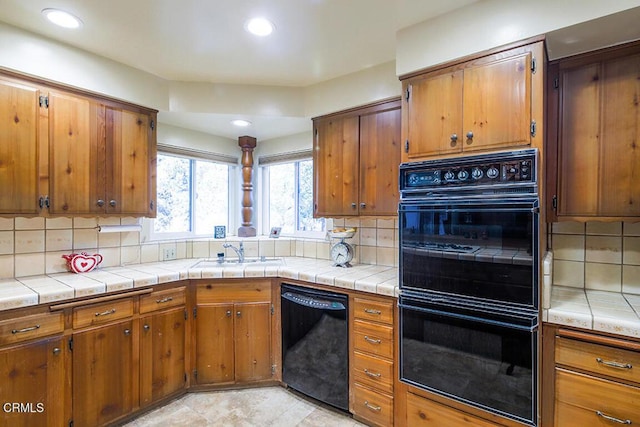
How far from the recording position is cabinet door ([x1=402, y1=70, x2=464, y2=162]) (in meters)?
1.76

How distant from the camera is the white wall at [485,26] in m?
1.44

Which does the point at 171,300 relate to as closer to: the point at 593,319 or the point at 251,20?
the point at 251,20

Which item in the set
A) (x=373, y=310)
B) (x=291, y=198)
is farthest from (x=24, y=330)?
(x=291, y=198)

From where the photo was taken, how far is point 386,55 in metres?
2.21

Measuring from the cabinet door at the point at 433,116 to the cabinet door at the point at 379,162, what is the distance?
0.37 meters

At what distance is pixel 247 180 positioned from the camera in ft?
11.3

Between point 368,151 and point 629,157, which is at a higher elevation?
point 368,151

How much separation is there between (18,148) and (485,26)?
275 cm

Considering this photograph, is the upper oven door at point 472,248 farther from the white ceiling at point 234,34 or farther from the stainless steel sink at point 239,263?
the stainless steel sink at point 239,263

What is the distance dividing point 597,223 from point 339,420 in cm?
203

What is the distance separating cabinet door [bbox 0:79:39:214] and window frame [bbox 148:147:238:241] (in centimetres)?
97

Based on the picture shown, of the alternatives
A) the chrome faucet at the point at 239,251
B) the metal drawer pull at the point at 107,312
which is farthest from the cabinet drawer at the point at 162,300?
the chrome faucet at the point at 239,251

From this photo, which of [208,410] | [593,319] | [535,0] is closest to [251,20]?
[535,0]

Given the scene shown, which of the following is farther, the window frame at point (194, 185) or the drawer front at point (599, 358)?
the window frame at point (194, 185)
